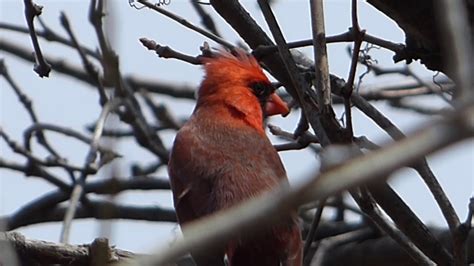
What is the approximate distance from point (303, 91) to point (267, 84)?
1.71m

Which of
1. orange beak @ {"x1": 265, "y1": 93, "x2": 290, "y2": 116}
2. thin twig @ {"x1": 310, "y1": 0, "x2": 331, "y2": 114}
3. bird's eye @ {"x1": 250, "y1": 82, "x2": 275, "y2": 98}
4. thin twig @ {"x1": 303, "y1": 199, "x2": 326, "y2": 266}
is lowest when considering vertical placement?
thin twig @ {"x1": 303, "y1": 199, "x2": 326, "y2": 266}

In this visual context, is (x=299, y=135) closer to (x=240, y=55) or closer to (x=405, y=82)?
(x=240, y=55)

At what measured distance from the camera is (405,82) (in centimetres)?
484

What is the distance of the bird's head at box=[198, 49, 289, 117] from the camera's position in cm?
398

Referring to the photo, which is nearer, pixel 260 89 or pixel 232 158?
pixel 232 158

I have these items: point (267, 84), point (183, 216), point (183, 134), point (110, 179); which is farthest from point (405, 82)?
point (110, 179)

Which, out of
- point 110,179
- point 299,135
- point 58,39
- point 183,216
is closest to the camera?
point 110,179

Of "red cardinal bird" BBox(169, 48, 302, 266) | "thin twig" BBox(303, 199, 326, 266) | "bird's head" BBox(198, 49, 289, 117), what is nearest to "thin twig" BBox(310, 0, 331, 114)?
"thin twig" BBox(303, 199, 326, 266)

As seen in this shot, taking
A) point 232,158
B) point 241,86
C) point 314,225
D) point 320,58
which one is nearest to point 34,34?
point 320,58

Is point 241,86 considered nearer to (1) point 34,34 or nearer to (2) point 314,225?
(2) point 314,225

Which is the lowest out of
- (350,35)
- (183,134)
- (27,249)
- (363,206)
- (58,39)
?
(363,206)

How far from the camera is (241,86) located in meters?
4.02

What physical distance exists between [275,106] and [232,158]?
67 centimetres

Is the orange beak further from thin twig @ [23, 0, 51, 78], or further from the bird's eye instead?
thin twig @ [23, 0, 51, 78]
